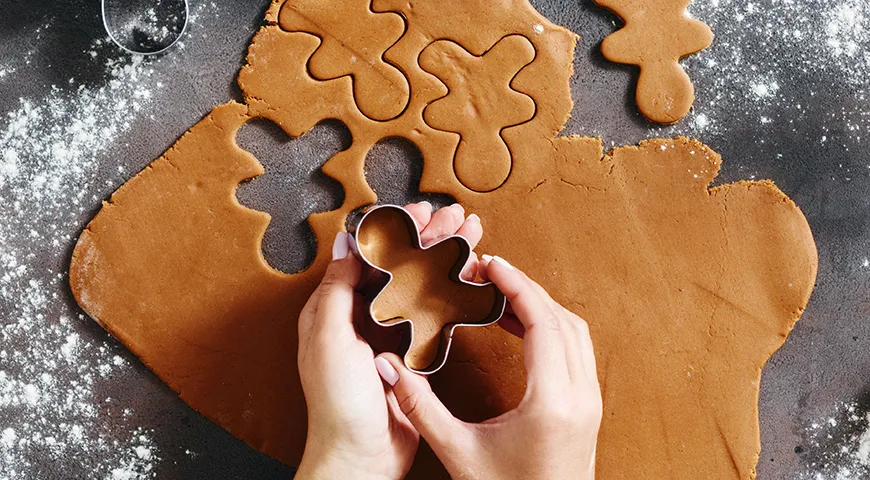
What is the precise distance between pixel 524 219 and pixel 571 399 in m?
0.44

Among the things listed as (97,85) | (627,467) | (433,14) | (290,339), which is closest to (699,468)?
(627,467)

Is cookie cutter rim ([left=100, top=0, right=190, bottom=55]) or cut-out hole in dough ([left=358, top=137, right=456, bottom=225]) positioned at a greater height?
cookie cutter rim ([left=100, top=0, right=190, bottom=55])

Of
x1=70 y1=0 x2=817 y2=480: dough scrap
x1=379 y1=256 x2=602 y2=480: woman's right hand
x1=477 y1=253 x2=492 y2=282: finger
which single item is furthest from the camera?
x1=70 y1=0 x2=817 y2=480: dough scrap

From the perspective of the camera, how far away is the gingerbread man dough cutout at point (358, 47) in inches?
62.8

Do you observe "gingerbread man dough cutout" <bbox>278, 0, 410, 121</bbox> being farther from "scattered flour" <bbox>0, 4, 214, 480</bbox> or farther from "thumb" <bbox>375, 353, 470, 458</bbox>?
"thumb" <bbox>375, 353, 470, 458</bbox>

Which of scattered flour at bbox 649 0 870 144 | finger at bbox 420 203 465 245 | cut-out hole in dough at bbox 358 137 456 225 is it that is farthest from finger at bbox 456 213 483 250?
scattered flour at bbox 649 0 870 144

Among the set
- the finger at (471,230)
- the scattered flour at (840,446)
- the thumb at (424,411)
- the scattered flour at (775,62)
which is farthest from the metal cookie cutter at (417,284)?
the scattered flour at (840,446)

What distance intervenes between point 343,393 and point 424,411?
0.53ft

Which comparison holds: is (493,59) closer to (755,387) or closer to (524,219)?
(524,219)

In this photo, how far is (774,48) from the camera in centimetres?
166

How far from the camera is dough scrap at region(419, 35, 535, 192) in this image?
1576mm

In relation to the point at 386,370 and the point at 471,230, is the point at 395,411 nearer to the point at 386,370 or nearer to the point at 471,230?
the point at 386,370

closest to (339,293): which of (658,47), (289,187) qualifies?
(289,187)

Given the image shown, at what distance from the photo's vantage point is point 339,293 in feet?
4.33
